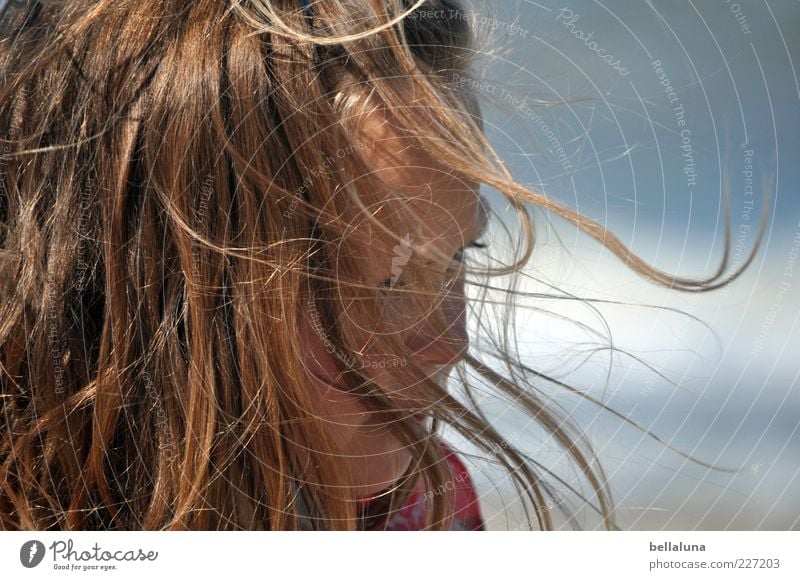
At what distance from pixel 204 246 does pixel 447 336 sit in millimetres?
163

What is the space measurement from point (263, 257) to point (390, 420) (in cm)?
14

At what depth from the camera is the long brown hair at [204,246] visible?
1.51 ft

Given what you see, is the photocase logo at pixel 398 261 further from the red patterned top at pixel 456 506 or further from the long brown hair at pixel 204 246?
the red patterned top at pixel 456 506

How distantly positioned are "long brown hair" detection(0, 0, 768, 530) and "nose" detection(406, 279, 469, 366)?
0.04 feet

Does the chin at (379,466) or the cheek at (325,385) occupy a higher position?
the cheek at (325,385)

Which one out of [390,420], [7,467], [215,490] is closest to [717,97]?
[390,420]

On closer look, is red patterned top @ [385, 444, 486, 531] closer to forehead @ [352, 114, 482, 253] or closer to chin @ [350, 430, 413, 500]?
chin @ [350, 430, 413, 500]

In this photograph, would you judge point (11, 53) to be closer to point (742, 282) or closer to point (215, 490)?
point (215, 490)

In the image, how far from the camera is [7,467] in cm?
48

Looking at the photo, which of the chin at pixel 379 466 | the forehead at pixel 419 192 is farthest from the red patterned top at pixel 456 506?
the forehead at pixel 419 192
